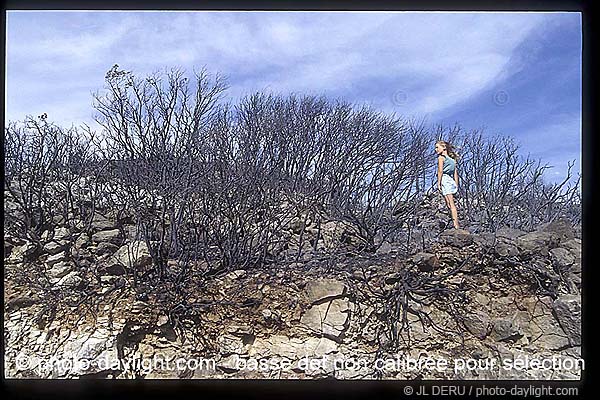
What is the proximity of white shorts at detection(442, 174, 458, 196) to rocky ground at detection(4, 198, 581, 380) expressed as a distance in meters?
0.16

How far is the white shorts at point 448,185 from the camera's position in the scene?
7.68 ft

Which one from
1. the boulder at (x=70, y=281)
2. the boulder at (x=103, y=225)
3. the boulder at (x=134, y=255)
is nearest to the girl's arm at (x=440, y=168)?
the boulder at (x=134, y=255)

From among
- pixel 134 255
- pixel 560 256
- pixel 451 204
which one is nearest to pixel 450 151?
pixel 451 204

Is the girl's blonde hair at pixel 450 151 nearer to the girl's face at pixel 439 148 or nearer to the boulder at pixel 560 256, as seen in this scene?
the girl's face at pixel 439 148

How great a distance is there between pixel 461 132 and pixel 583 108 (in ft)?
1.64

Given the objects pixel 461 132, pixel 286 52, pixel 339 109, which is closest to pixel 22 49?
pixel 286 52

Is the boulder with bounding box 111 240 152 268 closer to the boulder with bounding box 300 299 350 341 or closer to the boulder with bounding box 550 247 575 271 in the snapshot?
the boulder with bounding box 300 299 350 341

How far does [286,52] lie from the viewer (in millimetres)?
2375

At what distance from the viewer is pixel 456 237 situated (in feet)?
7.74

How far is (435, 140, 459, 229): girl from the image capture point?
2344 millimetres

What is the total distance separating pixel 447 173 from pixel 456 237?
25 centimetres

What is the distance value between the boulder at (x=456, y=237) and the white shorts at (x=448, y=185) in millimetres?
154

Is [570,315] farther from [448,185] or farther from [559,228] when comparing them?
[448,185]

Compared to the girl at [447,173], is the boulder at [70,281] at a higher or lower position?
lower
